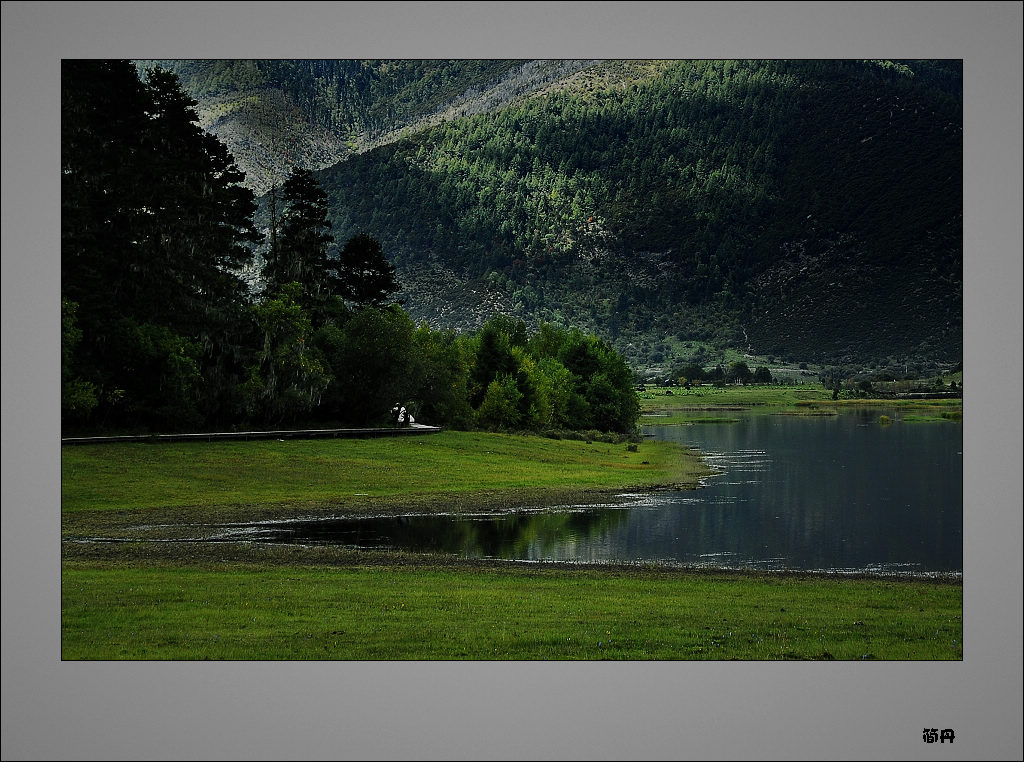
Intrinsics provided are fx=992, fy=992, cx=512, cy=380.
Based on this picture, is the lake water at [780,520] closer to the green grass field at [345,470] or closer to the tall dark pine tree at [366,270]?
the green grass field at [345,470]

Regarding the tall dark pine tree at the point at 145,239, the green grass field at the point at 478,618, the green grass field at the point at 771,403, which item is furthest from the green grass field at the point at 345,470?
the green grass field at the point at 771,403

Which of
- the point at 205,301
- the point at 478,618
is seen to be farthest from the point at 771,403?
the point at 205,301

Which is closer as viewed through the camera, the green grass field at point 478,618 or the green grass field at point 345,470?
the green grass field at point 478,618

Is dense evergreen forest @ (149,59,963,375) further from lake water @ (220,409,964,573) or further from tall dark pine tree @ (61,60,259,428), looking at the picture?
lake water @ (220,409,964,573)

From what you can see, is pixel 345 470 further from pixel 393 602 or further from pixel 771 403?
pixel 393 602

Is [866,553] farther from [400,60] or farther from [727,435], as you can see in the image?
[400,60]

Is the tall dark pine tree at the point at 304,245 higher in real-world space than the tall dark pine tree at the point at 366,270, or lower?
higher
